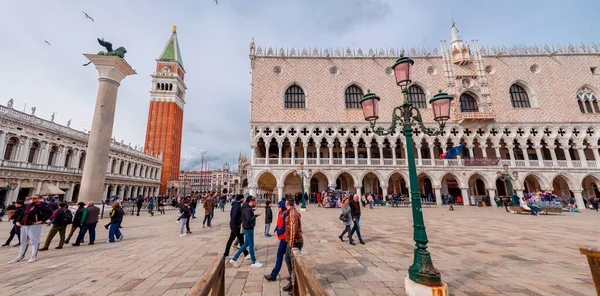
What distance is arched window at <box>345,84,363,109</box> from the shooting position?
2462 centimetres

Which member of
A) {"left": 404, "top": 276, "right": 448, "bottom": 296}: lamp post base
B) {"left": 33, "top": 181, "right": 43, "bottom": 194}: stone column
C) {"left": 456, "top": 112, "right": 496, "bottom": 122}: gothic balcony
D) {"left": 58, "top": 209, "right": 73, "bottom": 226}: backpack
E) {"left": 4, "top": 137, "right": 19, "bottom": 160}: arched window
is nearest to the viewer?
{"left": 404, "top": 276, "right": 448, "bottom": 296}: lamp post base

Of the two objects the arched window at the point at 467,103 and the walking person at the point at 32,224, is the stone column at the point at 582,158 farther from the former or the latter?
the walking person at the point at 32,224

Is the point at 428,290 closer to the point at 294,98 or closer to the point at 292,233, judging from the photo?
the point at 292,233

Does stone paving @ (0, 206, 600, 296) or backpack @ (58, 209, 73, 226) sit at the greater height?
backpack @ (58, 209, 73, 226)

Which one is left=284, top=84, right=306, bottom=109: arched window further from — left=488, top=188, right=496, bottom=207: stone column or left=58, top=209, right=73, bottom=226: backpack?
left=488, top=188, right=496, bottom=207: stone column

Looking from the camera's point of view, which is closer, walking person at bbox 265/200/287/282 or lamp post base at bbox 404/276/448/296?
lamp post base at bbox 404/276/448/296

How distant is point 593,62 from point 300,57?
3157cm

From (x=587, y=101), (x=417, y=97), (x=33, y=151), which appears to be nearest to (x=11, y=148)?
(x=33, y=151)

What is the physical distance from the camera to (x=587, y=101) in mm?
23922

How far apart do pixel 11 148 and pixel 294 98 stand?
1064 inches

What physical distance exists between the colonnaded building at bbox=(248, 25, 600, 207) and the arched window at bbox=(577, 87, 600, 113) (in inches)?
A: 4.1

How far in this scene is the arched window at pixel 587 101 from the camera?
23.7 meters

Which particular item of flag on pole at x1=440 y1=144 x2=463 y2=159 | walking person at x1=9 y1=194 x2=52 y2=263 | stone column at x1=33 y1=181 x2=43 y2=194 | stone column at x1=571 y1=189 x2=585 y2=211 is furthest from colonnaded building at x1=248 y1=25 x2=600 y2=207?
stone column at x1=33 y1=181 x2=43 y2=194

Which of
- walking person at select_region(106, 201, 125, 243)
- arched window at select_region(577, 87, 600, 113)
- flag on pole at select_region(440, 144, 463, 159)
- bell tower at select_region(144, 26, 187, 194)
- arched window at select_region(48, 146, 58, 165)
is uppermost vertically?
bell tower at select_region(144, 26, 187, 194)
